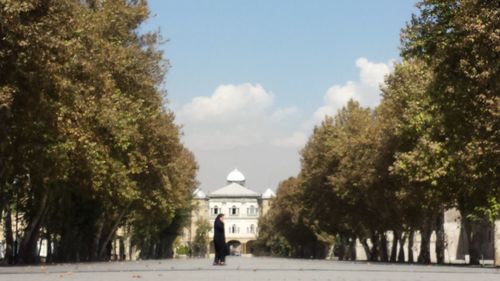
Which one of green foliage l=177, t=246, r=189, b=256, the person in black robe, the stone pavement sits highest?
green foliage l=177, t=246, r=189, b=256

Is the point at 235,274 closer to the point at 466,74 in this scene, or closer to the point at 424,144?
the point at 466,74

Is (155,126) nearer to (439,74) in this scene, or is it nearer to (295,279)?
(439,74)

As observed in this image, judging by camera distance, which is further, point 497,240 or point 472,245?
A: point 497,240

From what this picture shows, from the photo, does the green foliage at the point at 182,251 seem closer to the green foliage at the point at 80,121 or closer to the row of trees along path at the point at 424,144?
the row of trees along path at the point at 424,144

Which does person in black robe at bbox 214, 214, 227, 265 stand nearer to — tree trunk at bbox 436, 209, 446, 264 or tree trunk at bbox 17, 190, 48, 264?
tree trunk at bbox 17, 190, 48, 264

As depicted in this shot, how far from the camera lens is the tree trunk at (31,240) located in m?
43.5

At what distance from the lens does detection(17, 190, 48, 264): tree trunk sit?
43544 millimetres

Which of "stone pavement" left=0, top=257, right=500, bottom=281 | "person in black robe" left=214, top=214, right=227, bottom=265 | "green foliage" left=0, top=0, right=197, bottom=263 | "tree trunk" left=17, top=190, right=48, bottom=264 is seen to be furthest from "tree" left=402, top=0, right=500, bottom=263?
"tree trunk" left=17, top=190, right=48, bottom=264

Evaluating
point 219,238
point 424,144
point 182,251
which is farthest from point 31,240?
point 182,251

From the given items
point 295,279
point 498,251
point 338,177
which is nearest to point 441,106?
point 295,279

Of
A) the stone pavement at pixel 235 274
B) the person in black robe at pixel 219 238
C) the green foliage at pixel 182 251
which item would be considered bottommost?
the stone pavement at pixel 235 274

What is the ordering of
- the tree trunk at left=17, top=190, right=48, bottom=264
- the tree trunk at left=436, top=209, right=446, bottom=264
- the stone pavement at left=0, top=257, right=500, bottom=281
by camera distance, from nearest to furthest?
the stone pavement at left=0, top=257, right=500, bottom=281 → the tree trunk at left=17, top=190, right=48, bottom=264 → the tree trunk at left=436, top=209, right=446, bottom=264

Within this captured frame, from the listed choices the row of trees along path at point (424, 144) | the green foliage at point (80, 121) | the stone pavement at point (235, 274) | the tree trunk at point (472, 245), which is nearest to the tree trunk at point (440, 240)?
the row of trees along path at point (424, 144)

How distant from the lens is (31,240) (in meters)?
45.5
